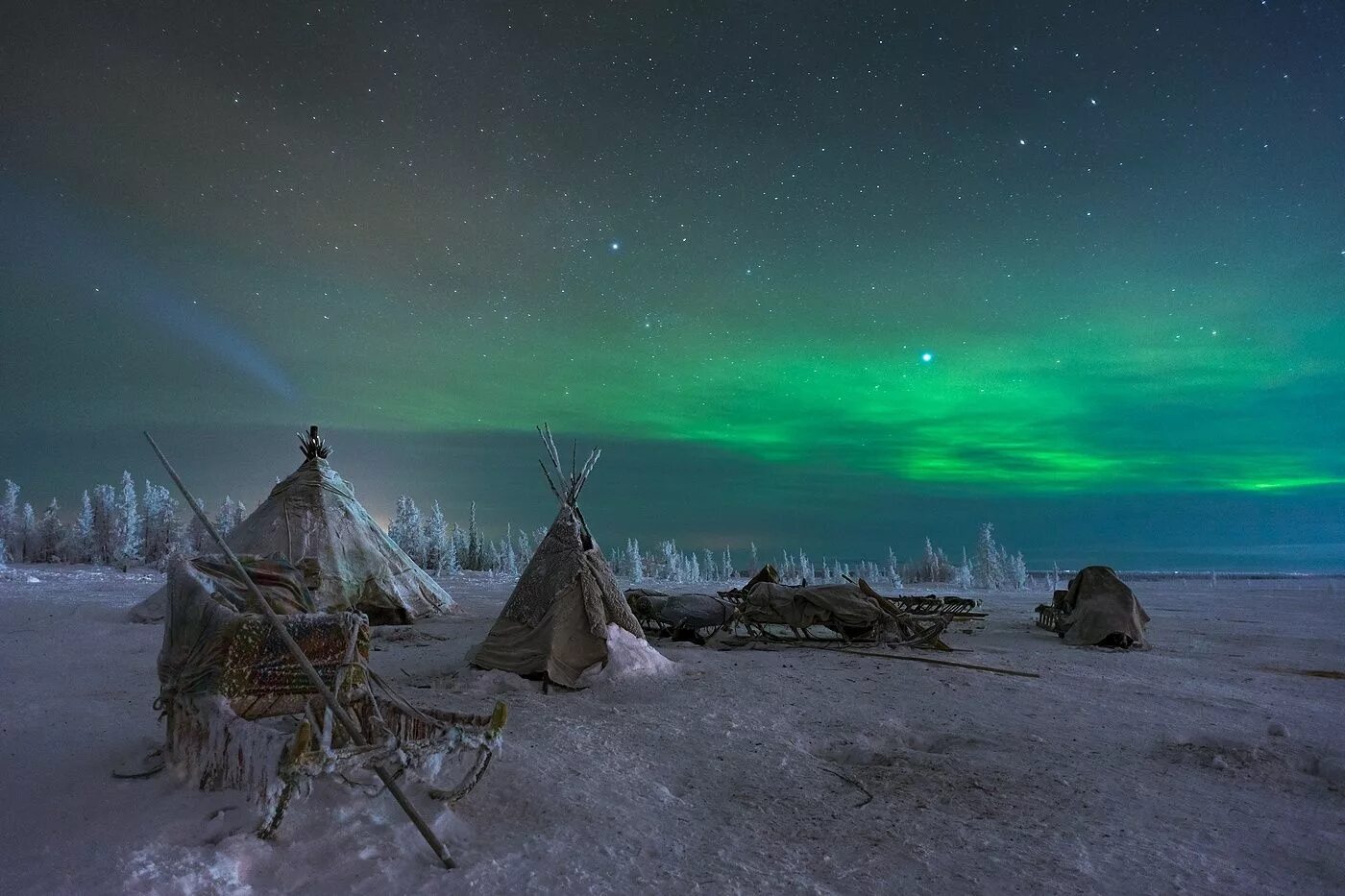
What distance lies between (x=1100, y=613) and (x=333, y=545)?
16.8 m

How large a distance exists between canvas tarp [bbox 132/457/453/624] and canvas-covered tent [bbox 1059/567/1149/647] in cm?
1488

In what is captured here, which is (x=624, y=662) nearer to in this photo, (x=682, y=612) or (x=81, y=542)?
(x=682, y=612)

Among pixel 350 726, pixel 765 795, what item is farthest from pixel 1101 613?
pixel 350 726

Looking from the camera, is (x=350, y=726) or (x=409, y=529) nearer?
(x=350, y=726)

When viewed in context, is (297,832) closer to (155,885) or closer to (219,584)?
(155,885)

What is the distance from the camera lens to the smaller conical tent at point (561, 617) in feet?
31.6

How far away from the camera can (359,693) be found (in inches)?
197

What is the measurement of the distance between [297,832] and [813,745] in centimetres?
450

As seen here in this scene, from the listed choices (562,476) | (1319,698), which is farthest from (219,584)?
(1319,698)

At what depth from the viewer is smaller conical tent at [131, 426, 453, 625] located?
15.8 metres

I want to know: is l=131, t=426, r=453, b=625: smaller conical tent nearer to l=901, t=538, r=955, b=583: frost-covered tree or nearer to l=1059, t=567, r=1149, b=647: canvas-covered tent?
l=1059, t=567, r=1149, b=647: canvas-covered tent

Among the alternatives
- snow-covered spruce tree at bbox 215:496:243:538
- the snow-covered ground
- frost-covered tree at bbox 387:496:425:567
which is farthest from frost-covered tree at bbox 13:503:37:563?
the snow-covered ground

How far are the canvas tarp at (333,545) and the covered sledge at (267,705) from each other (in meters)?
10.9

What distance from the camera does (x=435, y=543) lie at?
57875mm
